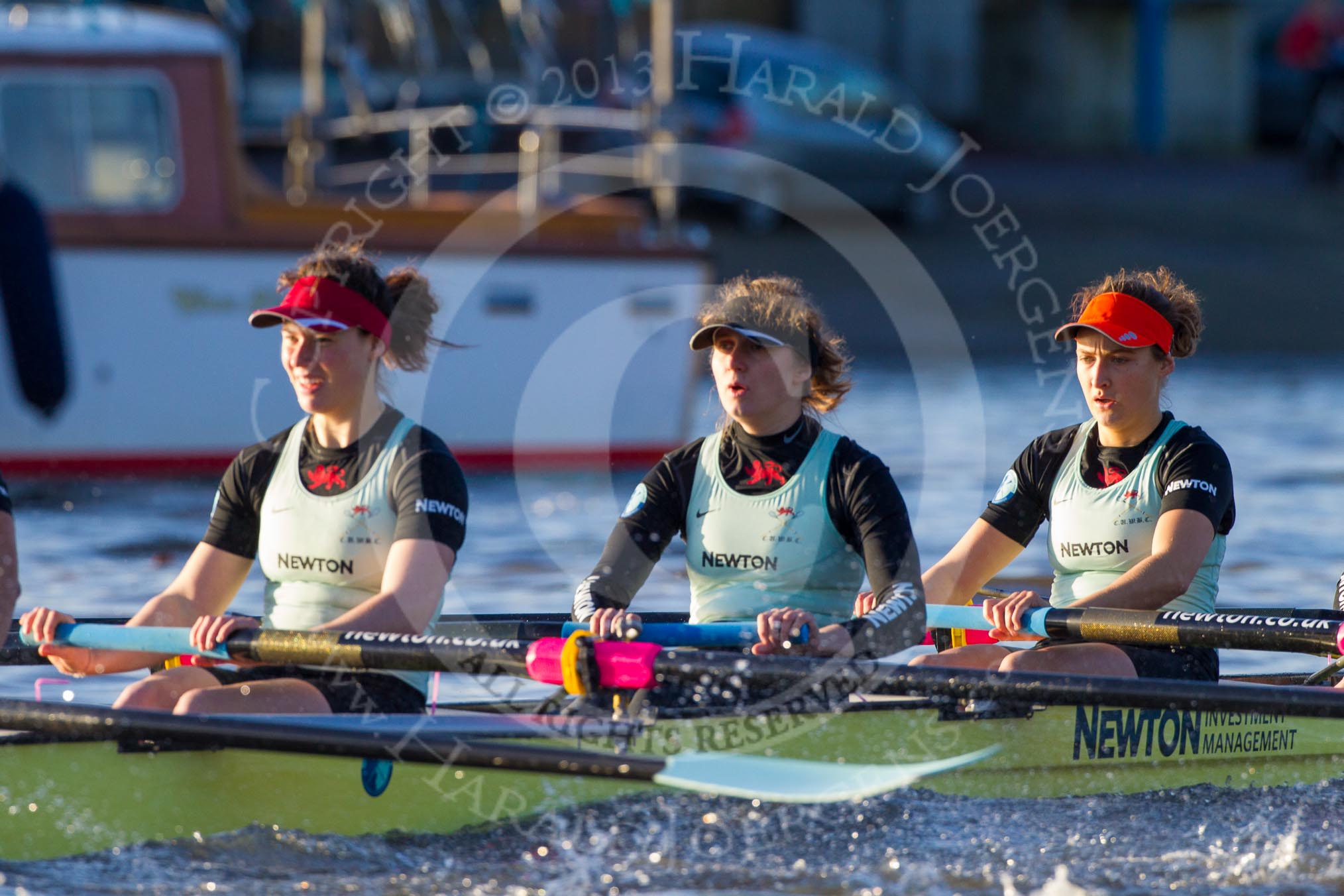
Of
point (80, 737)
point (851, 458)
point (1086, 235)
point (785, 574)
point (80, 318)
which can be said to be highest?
point (1086, 235)

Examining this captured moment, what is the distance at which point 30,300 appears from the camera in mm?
8945

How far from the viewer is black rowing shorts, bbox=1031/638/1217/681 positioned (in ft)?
15.8

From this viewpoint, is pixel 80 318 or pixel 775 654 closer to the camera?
pixel 775 654

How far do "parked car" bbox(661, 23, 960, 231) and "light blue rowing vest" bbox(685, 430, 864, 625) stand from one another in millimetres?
11065

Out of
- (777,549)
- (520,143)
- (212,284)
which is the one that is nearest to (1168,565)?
(777,549)

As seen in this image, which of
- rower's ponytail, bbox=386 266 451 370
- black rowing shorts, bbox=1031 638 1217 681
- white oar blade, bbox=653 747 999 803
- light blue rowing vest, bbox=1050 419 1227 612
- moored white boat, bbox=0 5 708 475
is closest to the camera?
white oar blade, bbox=653 747 999 803

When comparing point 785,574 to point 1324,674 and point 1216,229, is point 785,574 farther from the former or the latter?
point 1216,229

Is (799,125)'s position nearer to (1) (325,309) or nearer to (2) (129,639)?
(1) (325,309)

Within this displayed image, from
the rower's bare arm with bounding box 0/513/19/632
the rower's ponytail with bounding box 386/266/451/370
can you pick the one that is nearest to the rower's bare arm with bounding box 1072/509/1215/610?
the rower's ponytail with bounding box 386/266/451/370

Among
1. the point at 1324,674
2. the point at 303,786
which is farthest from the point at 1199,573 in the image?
the point at 303,786

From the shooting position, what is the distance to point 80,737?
4.34 m

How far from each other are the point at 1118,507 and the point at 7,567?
112 inches

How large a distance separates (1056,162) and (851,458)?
17621 mm

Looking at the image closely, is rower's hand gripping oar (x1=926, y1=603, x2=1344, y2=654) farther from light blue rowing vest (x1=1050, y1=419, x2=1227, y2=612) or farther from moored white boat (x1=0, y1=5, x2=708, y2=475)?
moored white boat (x1=0, y1=5, x2=708, y2=475)
